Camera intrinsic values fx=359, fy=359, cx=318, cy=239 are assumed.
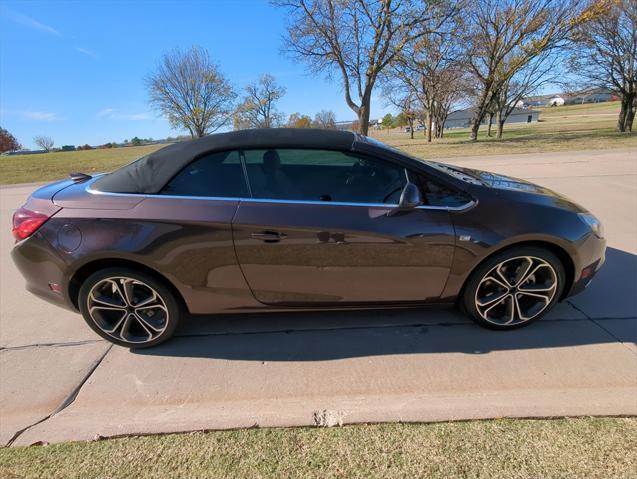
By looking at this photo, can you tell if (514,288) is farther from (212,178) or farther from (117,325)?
(117,325)

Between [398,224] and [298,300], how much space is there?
0.90 metres

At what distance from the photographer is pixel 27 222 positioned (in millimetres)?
2547

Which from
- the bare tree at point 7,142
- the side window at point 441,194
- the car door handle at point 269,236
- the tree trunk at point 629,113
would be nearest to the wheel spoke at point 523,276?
the side window at point 441,194

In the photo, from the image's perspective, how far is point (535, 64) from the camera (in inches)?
1029

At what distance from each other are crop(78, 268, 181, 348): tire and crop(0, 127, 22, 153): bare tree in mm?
116720

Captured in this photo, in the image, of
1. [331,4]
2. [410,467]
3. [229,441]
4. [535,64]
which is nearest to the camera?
[410,467]

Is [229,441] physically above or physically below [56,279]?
below

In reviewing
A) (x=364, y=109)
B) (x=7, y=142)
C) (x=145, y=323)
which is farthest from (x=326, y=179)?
(x=7, y=142)

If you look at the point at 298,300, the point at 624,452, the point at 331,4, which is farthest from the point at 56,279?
the point at 331,4

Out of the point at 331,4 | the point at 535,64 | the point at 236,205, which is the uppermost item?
the point at 331,4

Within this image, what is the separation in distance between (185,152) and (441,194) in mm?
1860

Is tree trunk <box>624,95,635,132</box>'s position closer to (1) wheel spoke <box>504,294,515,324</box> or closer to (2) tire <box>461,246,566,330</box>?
(2) tire <box>461,246,566,330</box>

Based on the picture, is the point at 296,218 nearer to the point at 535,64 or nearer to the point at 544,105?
the point at 535,64

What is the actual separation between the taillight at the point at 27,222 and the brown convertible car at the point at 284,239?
0.04ft
